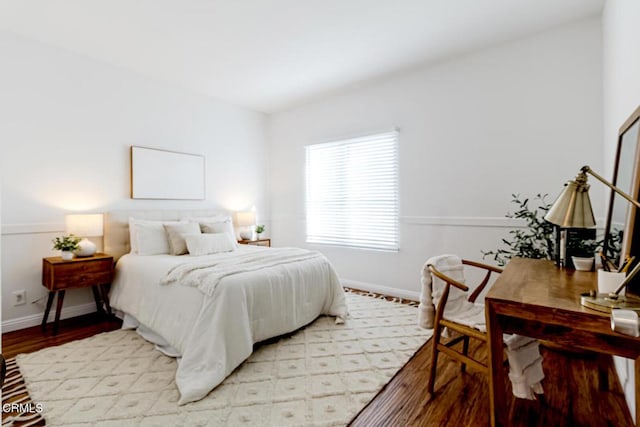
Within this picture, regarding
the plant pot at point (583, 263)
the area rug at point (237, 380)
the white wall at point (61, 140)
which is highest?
the white wall at point (61, 140)

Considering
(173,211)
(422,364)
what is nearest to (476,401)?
(422,364)

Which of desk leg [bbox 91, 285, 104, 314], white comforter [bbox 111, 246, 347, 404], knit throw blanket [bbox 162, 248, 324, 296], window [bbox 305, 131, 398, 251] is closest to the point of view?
white comforter [bbox 111, 246, 347, 404]

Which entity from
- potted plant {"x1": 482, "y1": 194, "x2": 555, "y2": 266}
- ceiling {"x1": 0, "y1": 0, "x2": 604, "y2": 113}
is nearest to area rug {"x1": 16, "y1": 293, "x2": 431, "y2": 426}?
potted plant {"x1": 482, "y1": 194, "x2": 555, "y2": 266}

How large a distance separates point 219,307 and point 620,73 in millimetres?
3098

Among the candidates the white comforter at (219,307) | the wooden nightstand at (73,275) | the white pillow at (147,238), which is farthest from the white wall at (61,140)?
the white comforter at (219,307)

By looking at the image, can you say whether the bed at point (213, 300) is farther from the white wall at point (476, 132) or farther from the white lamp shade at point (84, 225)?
the white wall at point (476, 132)

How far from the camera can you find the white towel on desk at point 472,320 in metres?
1.84

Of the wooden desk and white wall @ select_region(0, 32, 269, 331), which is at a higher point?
white wall @ select_region(0, 32, 269, 331)

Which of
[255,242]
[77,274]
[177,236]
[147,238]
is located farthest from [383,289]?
[77,274]

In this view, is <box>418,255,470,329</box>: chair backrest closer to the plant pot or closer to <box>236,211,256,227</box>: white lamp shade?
the plant pot

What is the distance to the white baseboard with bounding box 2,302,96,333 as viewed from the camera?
309 cm

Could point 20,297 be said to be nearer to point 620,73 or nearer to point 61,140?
point 61,140

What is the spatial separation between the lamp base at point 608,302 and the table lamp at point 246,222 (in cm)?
411

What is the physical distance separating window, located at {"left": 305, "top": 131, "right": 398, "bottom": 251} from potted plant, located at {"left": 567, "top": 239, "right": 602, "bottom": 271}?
6.63 feet
